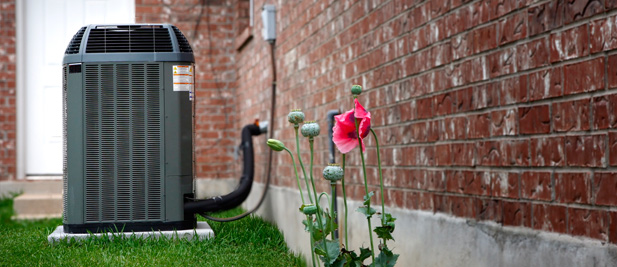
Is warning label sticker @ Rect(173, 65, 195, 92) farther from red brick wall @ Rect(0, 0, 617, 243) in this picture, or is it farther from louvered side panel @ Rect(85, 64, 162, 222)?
red brick wall @ Rect(0, 0, 617, 243)

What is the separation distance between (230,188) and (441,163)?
187 inches

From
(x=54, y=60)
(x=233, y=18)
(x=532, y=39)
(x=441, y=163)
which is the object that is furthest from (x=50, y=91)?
(x=532, y=39)

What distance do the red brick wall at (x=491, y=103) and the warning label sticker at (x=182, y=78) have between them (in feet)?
2.42

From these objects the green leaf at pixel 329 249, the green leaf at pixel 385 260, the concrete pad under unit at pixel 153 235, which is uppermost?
the green leaf at pixel 329 249

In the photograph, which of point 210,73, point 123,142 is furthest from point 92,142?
point 210,73

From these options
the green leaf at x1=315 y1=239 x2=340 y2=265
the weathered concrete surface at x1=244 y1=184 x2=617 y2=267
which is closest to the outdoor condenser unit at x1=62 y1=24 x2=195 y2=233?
the weathered concrete surface at x1=244 y1=184 x2=617 y2=267

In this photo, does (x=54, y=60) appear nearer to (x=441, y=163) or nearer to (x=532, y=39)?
(x=441, y=163)

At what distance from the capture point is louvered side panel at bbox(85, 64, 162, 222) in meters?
3.67

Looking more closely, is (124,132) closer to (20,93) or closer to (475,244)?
(475,244)

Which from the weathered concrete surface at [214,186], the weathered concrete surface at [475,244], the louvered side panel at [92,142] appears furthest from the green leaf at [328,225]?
the weathered concrete surface at [214,186]

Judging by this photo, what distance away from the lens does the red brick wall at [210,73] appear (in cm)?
713

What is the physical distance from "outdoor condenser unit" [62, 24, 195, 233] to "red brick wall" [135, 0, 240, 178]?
11.2 feet

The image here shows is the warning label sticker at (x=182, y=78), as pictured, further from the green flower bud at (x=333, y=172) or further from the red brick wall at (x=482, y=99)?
the green flower bud at (x=333, y=172)

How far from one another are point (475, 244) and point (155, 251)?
5.35ft
